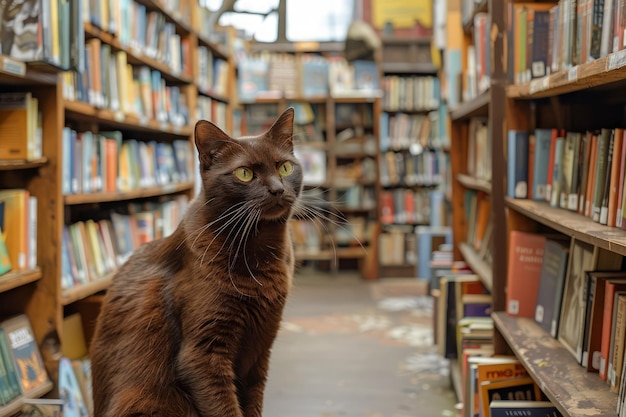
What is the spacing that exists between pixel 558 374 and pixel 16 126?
182 cm

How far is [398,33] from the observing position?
779 cm

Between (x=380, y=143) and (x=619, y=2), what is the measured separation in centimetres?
547

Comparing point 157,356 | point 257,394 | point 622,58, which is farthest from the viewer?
point 257,394

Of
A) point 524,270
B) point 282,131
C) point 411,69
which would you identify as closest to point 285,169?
point 282,131

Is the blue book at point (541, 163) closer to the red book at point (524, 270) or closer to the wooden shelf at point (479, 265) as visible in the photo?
the red book at point (524, 270)

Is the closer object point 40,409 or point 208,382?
point 208,382

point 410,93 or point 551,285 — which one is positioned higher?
point 410,93

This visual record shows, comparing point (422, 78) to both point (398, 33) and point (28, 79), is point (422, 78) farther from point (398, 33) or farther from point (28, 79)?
point (28, 79)

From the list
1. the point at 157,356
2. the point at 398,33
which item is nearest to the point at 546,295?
the point at 157,356

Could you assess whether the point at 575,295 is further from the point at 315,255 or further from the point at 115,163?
the point at 315,255

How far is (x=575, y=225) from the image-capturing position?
63.3 inches

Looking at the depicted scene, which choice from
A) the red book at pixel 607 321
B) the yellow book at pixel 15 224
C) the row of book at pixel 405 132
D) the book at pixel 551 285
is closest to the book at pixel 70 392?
the yellow book at pixel 15 224

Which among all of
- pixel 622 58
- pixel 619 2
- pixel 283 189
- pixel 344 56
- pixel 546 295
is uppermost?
pixel 344 56

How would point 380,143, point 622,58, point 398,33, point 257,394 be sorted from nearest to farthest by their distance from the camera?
1. point 622,58
2. point 257,394
3. point 380,143
4. point 398,33
